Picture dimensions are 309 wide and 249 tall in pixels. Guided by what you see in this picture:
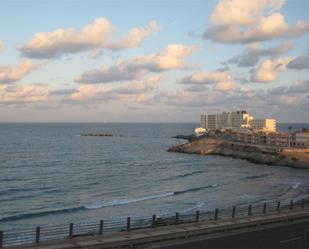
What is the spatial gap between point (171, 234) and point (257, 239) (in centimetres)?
443

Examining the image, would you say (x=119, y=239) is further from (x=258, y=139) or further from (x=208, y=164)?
(x=258, y=139)

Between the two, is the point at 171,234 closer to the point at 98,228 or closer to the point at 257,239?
the point at 257,239

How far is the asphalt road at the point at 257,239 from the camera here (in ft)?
72.0

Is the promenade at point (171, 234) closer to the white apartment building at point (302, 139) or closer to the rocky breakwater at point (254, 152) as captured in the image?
the rocky breakwater at point (254, 152)

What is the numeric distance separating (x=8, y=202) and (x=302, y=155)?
7651cm

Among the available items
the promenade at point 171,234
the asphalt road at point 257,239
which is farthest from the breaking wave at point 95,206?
the asphalt road at point 257,239

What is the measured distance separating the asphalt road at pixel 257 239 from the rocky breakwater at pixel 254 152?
76.5m

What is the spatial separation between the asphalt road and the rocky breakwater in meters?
76.5

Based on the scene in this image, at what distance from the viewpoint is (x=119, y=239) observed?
71.4 feet

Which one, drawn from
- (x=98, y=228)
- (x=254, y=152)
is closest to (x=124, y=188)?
(x=98, y=228)

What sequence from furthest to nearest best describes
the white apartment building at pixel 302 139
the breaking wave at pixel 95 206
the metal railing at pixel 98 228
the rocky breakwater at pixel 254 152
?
the white apartment building at pixel 302 139 → the rocky breakwater at pixel 254 152 → the breaking wave at pixel 95 206 → the metal railing at pixel 98 228

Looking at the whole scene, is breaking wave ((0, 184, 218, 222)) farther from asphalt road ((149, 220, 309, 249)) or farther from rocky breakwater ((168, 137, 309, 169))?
rocky breakwater ((168, 137, 309, 169))

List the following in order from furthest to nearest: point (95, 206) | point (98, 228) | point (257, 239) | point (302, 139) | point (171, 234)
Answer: point (302, 139)
point (95, 206)
point (98, 228)
point (257, 239)
point (171, 234)

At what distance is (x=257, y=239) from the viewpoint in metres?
23.4
